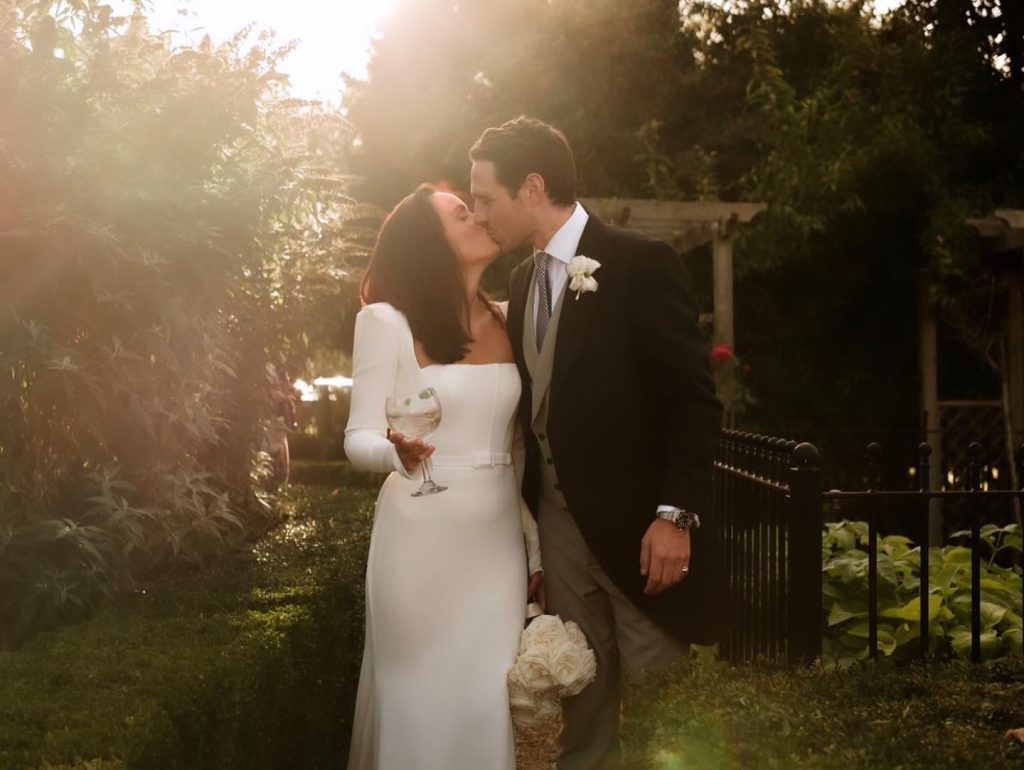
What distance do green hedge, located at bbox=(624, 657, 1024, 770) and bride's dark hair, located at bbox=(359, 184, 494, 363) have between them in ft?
3.72

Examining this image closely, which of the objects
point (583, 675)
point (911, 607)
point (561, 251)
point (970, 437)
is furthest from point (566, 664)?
point (970, 437)

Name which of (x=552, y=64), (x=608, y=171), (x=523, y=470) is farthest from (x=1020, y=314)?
(x=523, y=470)

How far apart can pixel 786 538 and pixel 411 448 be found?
1937 millimetres

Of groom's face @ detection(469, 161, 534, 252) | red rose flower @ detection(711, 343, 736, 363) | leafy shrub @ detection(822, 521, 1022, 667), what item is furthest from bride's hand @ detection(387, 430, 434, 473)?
red rose flower @ detection(711, 343, 736, 363)

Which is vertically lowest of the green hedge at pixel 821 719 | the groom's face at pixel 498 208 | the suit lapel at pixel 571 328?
the green hedge at pixel 821 719

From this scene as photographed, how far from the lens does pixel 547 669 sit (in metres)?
3.42

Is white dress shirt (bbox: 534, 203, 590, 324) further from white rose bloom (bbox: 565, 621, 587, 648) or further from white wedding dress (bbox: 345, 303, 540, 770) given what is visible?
white rose bloom (bbox: 565, 621, 587, 648)

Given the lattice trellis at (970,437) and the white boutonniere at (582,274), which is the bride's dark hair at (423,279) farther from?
the lattice trellis at (970,437)

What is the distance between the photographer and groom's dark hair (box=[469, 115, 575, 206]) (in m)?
3.68

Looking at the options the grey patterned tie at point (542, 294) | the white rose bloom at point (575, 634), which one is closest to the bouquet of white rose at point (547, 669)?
the white rose bloom at point (575, 634)

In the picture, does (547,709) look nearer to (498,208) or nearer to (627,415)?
(627,415)

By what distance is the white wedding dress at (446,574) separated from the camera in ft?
11.8

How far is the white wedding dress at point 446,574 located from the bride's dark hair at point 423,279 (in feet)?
0.19

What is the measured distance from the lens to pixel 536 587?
379 centimetres
